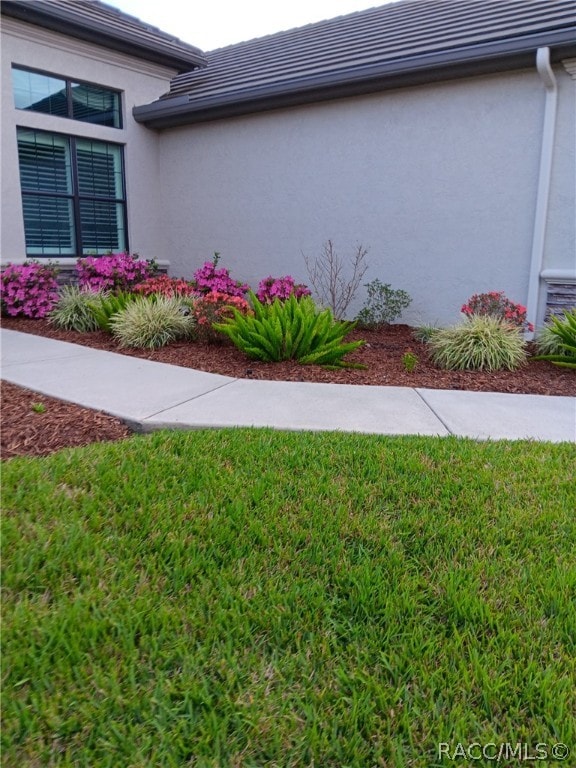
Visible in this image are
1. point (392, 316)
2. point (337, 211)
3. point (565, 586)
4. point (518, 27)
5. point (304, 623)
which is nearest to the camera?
point (304, 623)

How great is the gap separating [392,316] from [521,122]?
10.3 feet

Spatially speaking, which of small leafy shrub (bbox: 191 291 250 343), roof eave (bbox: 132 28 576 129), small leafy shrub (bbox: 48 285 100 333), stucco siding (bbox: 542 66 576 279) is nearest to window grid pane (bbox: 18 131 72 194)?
roof eave (bbox: 132 28 576 129)

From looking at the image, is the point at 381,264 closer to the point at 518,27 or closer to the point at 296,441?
the point at 518,27

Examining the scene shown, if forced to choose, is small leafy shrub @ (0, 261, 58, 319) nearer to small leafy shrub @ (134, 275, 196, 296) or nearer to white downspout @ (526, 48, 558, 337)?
small leafy shrub @ (134, 275, 196, 296)

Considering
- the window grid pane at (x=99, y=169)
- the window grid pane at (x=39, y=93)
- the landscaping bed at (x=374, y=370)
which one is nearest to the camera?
the landscaping bed at (x=374, y=370)

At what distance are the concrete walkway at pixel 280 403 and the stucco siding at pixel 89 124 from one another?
203 inches

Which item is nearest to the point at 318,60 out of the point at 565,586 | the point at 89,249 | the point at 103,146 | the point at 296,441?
the point at 103,146

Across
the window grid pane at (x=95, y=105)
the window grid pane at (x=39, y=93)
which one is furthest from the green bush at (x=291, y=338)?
the window grid pane at (x=95, y=105)

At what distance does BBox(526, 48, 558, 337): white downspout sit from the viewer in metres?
7.17

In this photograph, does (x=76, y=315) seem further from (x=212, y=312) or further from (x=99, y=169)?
(x=99, y=169)

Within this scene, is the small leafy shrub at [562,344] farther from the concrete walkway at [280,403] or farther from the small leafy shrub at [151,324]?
the small leafy shrub at [151,324]

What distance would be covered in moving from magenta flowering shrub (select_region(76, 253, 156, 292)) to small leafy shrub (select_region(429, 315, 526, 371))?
5.88 m

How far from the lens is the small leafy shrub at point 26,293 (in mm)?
8453

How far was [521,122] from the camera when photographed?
7641 millimetres
